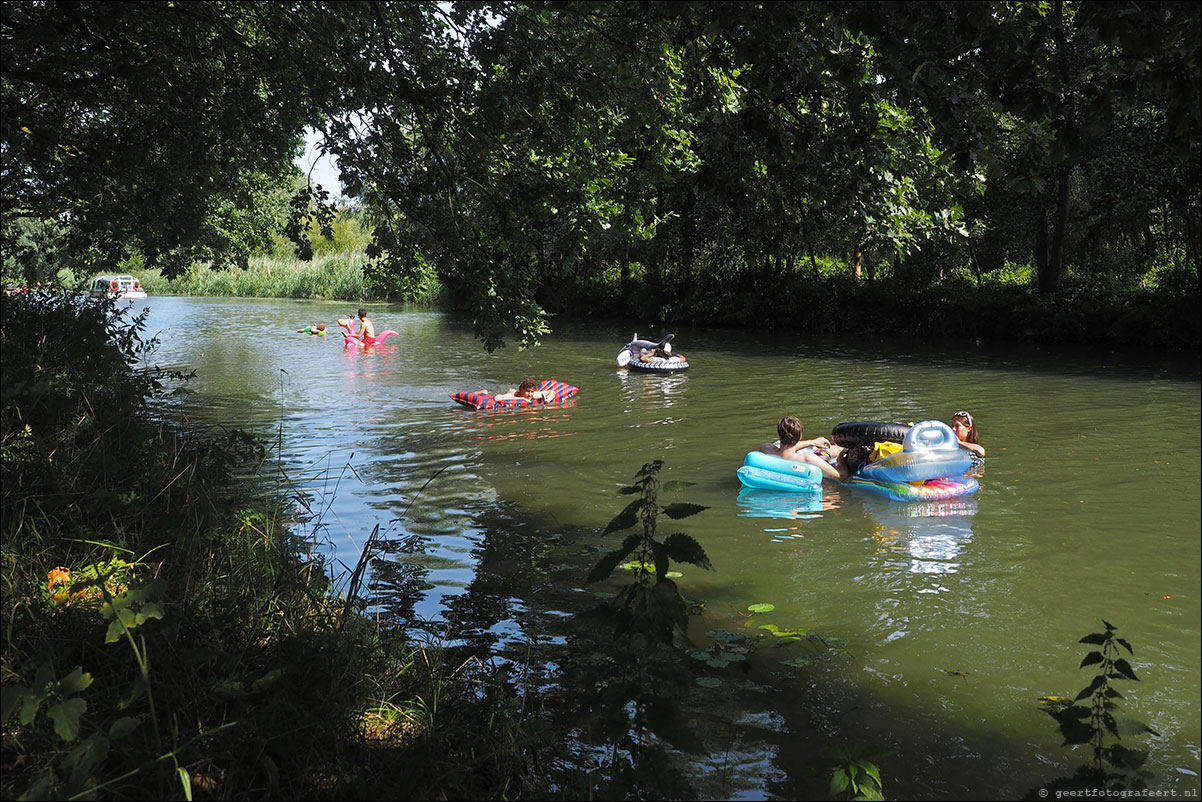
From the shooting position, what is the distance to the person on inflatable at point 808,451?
9.55 metres

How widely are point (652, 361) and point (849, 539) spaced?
12599 millimetres

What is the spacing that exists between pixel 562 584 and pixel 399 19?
4.06m

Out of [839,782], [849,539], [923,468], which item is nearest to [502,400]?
[923,468]

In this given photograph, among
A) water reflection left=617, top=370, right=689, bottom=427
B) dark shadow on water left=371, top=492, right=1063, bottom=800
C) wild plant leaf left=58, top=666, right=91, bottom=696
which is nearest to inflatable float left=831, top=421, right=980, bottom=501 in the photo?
dark shadow on water left=371, top=492, right=1063, bottom=800

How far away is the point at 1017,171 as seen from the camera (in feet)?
12.5

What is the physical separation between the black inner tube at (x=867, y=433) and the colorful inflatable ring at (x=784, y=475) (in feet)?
2.17

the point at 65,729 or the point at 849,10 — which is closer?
the point at 65,729

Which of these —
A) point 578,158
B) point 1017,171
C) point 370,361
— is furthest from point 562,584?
point 370,361

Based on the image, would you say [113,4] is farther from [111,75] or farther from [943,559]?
[943,559]

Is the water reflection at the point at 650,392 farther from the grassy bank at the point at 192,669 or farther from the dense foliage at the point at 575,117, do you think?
the grassy bank at the point at 192,669

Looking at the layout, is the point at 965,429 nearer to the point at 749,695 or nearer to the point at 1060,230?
the point at 749,695

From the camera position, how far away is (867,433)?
9648mm

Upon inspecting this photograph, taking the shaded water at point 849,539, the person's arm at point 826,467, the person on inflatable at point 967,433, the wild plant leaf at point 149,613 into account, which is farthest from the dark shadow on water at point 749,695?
the person on inflatable at point 967,433

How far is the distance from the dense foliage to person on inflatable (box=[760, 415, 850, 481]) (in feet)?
7.75
